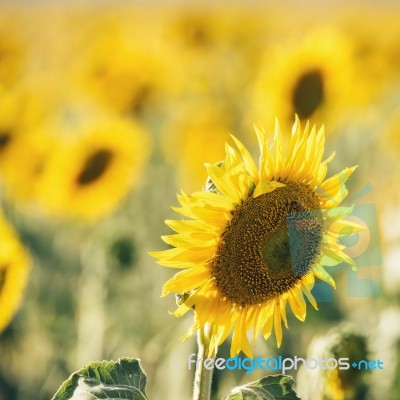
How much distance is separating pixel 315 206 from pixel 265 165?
0.28 ft

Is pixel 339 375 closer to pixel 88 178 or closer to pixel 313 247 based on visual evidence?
pixel 313 247

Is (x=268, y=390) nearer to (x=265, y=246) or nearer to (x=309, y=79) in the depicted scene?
(x=265, y=246)

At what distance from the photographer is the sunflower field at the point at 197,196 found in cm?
81

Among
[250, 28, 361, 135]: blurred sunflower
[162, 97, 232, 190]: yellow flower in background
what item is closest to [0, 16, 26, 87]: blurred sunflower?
[162, 97, 232, 190]: yellow flower in background

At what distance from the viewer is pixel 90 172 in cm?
151

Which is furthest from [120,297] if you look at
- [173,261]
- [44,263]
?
[173,261]

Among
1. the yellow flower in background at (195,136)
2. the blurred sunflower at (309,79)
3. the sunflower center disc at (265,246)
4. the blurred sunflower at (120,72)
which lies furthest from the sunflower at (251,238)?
the blurred sunflower at (120,72)

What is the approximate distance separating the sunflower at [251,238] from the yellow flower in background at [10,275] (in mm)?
573

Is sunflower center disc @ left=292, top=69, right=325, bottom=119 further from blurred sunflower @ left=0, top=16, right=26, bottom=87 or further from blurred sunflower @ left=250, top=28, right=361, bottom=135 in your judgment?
blurred sunflower @ left=0, top=16, right=26, bottom=87

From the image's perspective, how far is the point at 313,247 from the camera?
840 millimetres

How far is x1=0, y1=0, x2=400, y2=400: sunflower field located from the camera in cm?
81

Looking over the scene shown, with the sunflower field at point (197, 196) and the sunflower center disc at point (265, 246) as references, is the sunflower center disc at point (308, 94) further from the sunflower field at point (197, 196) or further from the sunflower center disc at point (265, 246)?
the sunflower center disc at point (265, 246)

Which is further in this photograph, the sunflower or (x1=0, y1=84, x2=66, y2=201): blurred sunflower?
(x1=0, y1=84, x2=66, y2=201): blurred sunflower

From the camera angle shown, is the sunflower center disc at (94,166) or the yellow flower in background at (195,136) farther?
the sunflower center disc at (94,166)
